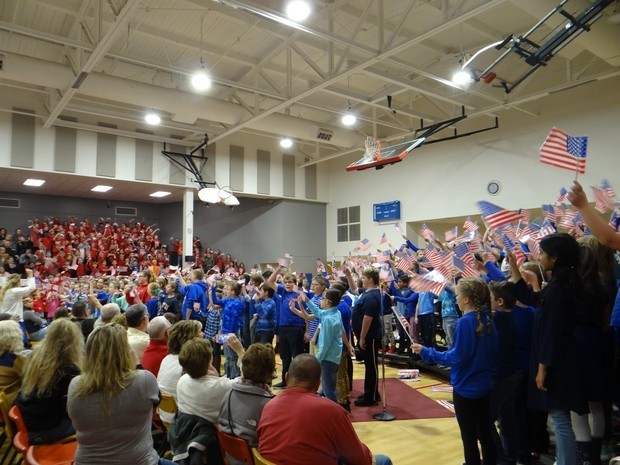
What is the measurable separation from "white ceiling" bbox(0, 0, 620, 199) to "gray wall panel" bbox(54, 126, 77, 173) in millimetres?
445

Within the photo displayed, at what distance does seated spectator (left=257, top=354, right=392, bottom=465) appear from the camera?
2.05 m

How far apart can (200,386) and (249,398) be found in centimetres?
45

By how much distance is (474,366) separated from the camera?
2930 mm

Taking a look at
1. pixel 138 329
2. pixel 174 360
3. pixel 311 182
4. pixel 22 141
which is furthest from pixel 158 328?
pixel 311 182

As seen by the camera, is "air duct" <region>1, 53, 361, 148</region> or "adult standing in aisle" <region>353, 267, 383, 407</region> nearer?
"adult standing in aisle" <region>353, 267, 383, 407</region>

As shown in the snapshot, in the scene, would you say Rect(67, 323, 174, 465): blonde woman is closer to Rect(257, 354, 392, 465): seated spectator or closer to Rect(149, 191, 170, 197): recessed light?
Rect(257, 354, 392, 465): seated spectator

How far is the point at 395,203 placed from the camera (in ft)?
52.9

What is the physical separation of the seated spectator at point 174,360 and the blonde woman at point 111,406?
33.0 inches

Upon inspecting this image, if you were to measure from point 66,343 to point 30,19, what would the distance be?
9953mm

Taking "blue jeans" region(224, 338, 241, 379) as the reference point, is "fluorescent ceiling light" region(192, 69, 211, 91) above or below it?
above

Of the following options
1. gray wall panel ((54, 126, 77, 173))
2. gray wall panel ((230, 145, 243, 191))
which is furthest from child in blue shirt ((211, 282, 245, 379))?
gray wall panel ((230, 145, 243, 191))

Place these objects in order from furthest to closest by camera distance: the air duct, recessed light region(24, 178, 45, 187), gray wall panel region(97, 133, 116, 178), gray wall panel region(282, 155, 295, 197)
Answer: gray wall panel region(282, 155, 295, 197), recessed light region(24, 178, 45, 187), gray wall panel region(97, 133, 116, 178), the air duct

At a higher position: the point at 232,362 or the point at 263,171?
the point at 263,171

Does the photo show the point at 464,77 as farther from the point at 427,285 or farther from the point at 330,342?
the point at 330,342
